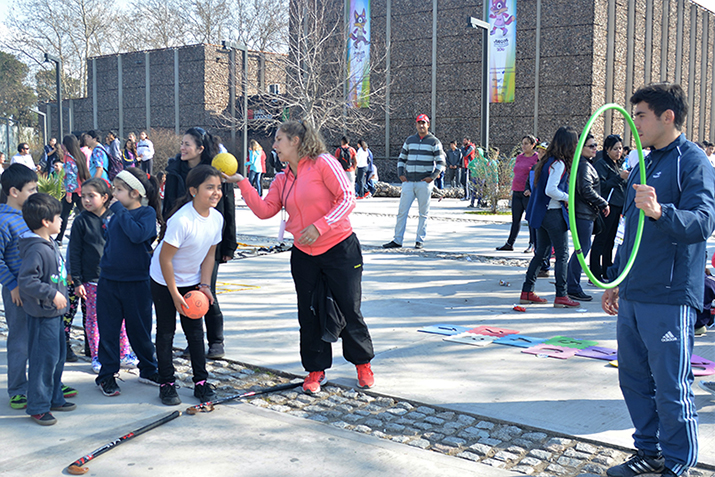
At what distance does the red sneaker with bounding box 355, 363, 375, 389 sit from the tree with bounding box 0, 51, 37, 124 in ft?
228

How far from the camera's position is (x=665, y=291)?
3416mm

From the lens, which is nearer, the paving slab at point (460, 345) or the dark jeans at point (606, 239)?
the paving slab at point (460, 345)

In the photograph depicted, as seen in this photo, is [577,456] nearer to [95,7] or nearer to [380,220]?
[380,220]

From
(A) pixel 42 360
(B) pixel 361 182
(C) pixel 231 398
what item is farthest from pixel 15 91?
(C) pixel 231 398

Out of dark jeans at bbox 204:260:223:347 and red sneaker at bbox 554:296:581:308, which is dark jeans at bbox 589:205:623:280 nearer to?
red sneaker at bbox 554:296:581:308

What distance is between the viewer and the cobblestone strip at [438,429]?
370 cm

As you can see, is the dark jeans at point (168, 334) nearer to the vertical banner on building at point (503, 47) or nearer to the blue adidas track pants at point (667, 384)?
the blue adidas track pants at point (667, 384)

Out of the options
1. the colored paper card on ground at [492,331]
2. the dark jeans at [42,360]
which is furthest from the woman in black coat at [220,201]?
the colored paper card on ground at [492,331]

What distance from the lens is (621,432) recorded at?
4.08 meters

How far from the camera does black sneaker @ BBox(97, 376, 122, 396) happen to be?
15.6ft

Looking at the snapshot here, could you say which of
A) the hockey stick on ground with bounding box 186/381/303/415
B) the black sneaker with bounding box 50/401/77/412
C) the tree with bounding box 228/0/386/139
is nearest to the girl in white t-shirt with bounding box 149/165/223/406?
the hockey stick on ground with bounding box 186/381/303/415

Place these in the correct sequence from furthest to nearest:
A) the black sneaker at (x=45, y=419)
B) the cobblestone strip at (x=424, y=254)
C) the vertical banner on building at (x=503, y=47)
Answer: the vertical banner on building at (x=503, y=47), the cobblestone strip at (x=424, y=254), the black sneaker at (x=45, y=419)

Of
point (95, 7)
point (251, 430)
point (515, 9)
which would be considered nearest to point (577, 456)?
point (251, 430)

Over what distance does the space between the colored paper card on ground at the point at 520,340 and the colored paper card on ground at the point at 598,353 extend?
0.43 m
